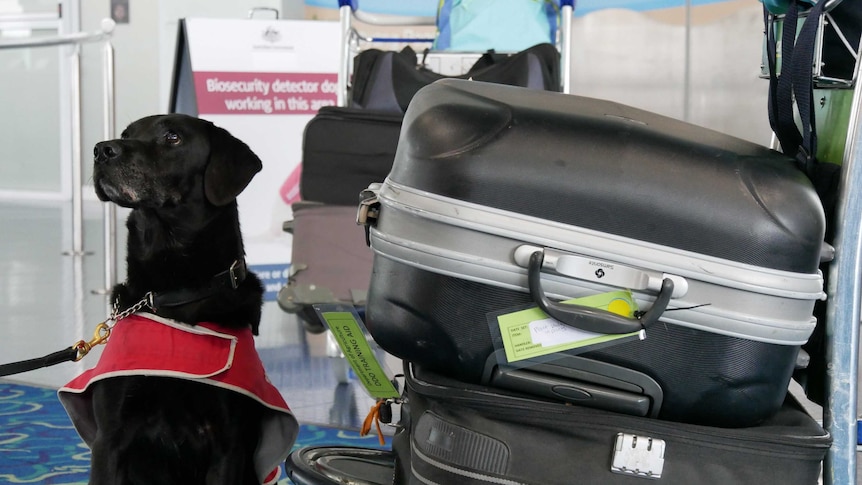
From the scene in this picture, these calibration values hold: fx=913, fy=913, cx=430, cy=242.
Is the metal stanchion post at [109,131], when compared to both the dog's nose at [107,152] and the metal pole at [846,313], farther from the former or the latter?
the metal pole at [846,313]

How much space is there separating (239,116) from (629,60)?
319 centimetres

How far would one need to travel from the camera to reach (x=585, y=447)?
1036 millimetres

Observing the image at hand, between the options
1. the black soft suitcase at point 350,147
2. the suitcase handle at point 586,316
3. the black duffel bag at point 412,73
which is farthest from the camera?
the black duffel bag at point 412,73

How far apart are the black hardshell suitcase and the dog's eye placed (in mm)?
866

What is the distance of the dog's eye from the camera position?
1.81m

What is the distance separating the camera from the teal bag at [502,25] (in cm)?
345

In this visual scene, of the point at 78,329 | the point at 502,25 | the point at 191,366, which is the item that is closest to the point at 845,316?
the point at 191,366

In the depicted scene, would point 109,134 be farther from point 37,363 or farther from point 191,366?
point 191,366

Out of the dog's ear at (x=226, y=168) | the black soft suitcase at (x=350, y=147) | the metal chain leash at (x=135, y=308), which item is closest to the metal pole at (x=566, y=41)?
the black soft suitcase at (x=350, y=147)

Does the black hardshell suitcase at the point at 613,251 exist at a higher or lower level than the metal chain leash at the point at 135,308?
higher

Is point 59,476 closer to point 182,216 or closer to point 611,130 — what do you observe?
point 182,216

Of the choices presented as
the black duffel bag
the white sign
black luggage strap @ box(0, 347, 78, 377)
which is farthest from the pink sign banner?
black luggage strap @ box(0, 347, 78, 377)

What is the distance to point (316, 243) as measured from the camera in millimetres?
2855

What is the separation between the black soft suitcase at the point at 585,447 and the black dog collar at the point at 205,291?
2.47 feet
